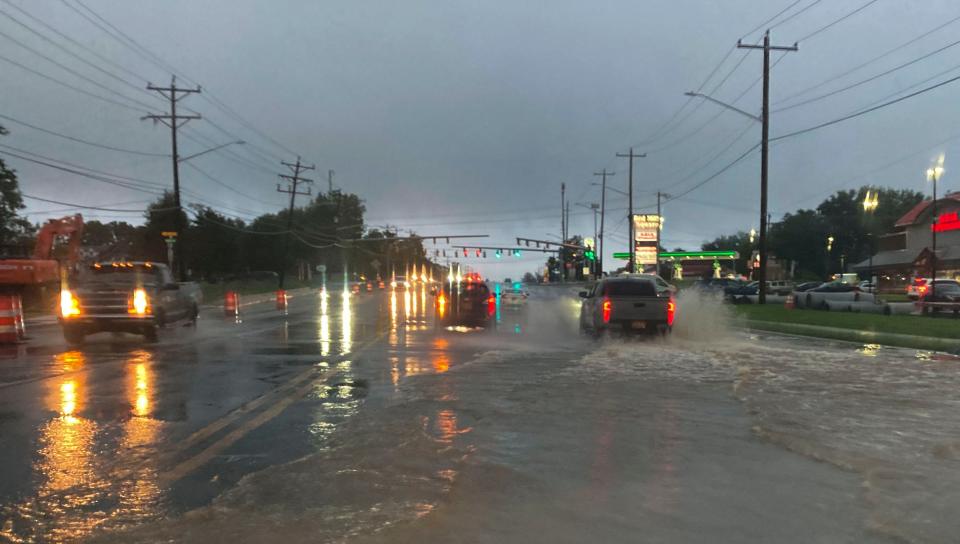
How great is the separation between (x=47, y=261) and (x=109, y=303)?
13.6 m

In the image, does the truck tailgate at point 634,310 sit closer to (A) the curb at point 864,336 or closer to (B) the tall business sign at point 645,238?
(A) the curb at point 864,336

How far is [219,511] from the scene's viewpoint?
488cm

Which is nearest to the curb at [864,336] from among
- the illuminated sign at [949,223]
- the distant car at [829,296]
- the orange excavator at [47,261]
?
the distant car at [829,296]

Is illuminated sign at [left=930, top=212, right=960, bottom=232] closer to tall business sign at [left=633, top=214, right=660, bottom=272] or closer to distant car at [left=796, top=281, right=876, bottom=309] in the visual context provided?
tall business sign at [left=633, top=214, right=660, bottom=272]

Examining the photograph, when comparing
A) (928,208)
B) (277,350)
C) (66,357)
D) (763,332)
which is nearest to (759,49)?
(763,332)

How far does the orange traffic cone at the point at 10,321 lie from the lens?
16.3 metres

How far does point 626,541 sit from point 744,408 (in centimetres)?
491

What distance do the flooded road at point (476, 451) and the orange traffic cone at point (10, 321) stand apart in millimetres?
3798

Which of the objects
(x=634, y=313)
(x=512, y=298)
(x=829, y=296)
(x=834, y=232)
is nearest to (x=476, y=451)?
(x=634, y=313)

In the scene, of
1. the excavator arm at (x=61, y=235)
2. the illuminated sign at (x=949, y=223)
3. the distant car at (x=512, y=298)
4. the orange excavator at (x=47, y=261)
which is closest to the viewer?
the orange excavator at (x=47, y=261)

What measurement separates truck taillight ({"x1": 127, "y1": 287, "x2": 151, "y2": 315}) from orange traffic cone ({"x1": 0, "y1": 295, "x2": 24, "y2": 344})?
2891mm

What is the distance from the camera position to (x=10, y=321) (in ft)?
53.6

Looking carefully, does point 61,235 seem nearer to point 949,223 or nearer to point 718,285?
point 718,285

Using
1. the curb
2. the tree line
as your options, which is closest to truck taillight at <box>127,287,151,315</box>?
the curb
